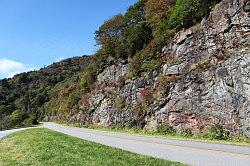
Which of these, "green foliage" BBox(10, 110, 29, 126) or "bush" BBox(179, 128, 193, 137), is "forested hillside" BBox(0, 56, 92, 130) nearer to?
"green foliage" BBox(10, 110, 29, 126)

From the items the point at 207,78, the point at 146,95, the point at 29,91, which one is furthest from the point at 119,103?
the point at 29,91

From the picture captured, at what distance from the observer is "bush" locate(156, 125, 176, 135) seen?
34.4 metres

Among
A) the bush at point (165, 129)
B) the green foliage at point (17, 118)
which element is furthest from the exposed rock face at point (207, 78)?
the green foliage at point (17, 118)

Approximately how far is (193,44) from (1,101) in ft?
447

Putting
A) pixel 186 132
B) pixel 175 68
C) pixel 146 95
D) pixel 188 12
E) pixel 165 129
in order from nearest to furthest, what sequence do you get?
pixel 186 132, pixel 165 129, pixel 175 68, pixel 188 12, pixel 146 95

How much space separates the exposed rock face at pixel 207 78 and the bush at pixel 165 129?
570 millimetres

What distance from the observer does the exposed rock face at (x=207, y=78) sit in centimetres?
2816

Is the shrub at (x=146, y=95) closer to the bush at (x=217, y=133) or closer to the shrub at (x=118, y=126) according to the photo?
the shrub at (x=118, y=126)

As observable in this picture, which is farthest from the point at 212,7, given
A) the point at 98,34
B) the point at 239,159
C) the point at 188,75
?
the point at 98,34

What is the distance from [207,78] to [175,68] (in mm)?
6284

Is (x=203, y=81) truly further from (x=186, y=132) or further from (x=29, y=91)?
(x=29, y=91)

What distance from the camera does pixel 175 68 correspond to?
38062 mm

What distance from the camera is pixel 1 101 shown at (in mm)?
159875

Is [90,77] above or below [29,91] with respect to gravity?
below
